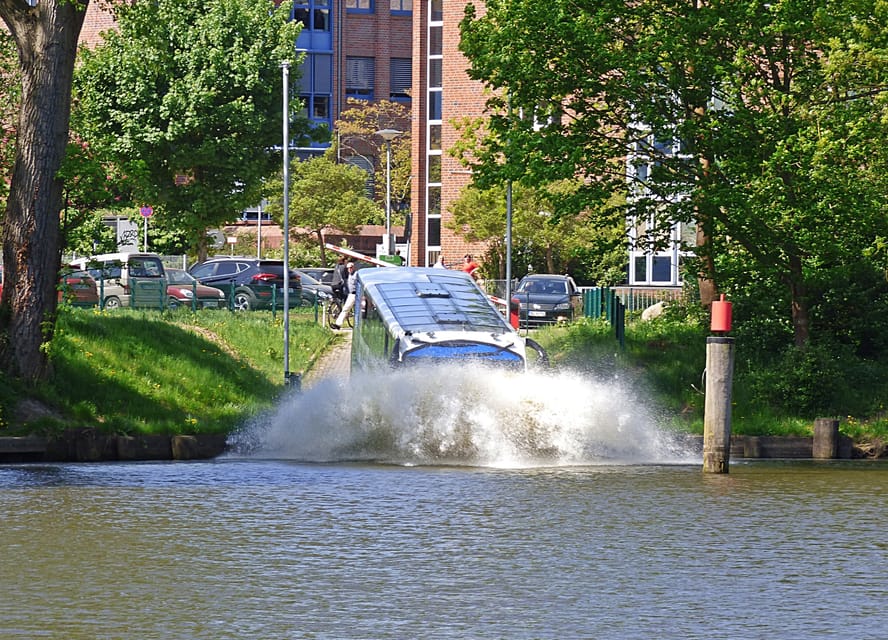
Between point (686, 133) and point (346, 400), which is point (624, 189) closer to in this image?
point (686, 133)

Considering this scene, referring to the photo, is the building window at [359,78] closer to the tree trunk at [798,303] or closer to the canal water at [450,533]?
the tree trunk at [798,303]

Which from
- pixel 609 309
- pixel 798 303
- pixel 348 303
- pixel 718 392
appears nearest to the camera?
pixel 718 392

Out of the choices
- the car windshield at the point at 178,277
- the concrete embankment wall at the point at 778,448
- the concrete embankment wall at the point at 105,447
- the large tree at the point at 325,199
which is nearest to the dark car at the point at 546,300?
the car windshield at the point at 178,277

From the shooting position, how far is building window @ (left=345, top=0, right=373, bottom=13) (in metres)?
106

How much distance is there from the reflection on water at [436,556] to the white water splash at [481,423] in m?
2.26

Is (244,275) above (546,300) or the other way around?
above

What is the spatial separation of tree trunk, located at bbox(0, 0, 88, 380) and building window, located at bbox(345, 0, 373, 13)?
83.0m

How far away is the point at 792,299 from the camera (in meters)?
30.2

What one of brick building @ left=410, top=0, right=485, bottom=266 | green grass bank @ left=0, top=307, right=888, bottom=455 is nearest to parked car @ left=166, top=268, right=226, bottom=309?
green grass bank @ left=0, top=307, right=888, bottom=455

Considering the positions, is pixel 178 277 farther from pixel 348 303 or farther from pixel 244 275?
pixel 348 303

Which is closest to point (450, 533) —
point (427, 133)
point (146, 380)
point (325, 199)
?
point (146, 380)

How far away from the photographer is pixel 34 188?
78.5 ft

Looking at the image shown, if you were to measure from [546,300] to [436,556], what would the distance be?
122 feet

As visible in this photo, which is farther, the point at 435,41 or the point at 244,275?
the point at 435,41
